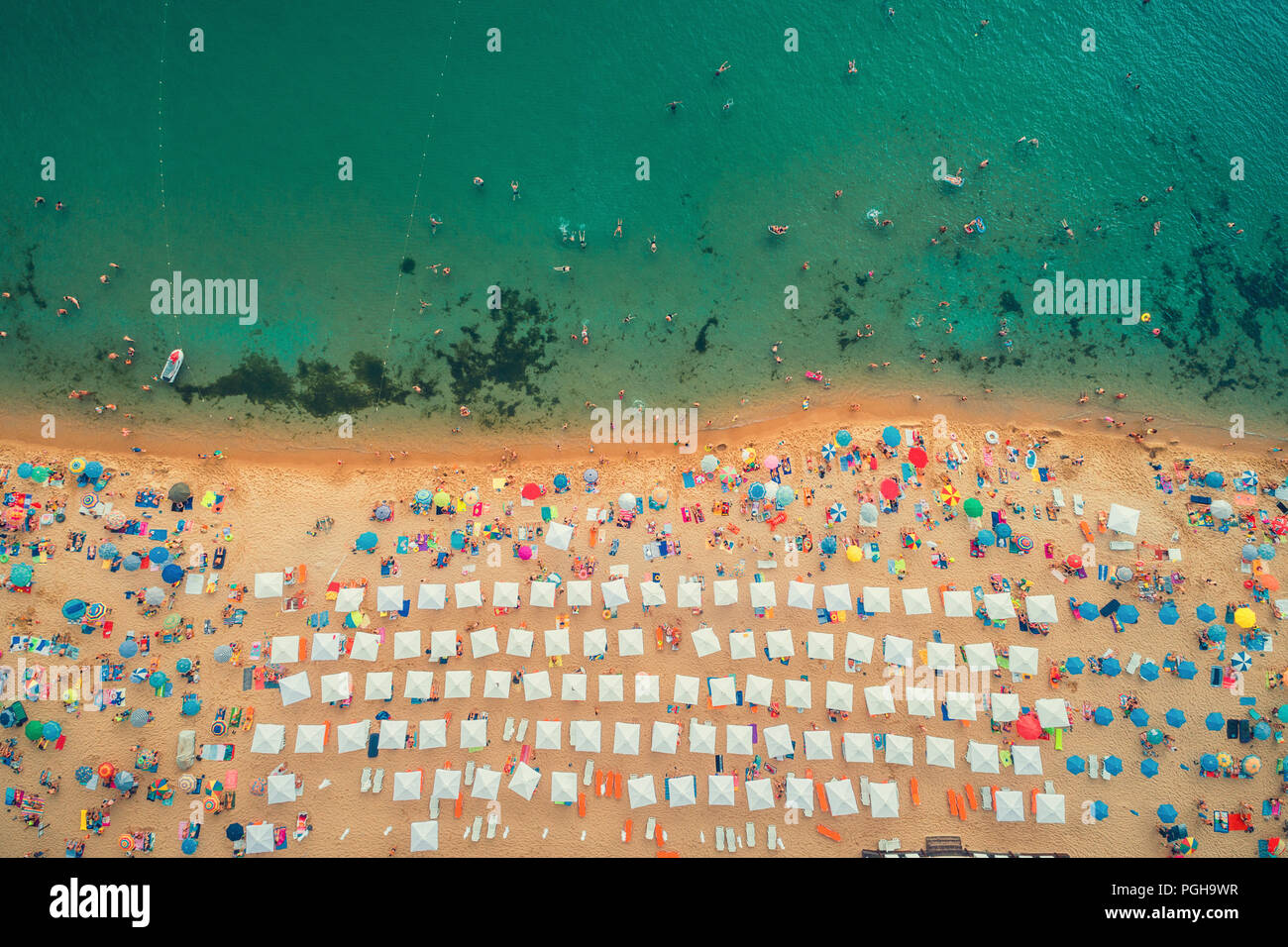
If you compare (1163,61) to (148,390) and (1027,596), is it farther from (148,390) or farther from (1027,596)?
(148,390)

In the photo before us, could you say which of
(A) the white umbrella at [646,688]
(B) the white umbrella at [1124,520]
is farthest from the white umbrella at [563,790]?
(B) the white umbrella at [1124,520]

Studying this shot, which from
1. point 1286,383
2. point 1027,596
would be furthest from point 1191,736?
point 1286,383

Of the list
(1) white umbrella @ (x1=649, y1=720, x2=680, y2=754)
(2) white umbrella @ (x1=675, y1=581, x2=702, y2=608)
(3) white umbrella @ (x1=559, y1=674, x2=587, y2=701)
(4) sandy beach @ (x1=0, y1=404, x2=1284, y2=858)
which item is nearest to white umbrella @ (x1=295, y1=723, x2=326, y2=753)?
(4) sandy beach @ (x1=0, y1=404, x2=1284, y2=858)

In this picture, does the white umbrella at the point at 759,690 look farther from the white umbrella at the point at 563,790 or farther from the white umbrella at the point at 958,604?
the white umbrella at the point at 958,604

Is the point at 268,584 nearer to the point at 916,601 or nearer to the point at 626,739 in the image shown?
the point at 626,739

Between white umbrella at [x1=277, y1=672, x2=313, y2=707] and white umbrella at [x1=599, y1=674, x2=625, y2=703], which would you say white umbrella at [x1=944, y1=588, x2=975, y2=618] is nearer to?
white umbrella at [x1=599, y1=674, x2=625, y2=703]
